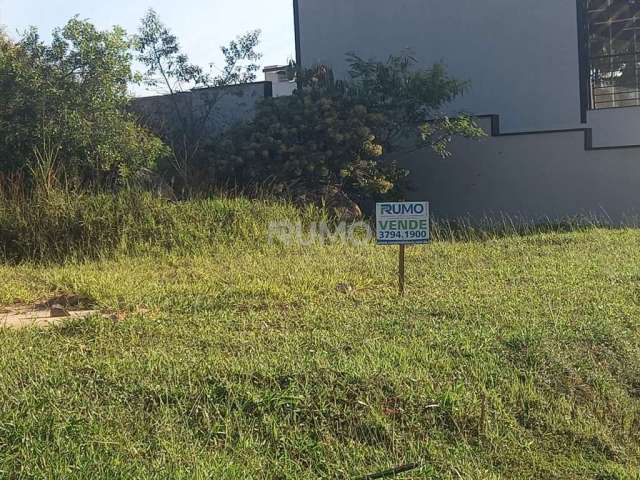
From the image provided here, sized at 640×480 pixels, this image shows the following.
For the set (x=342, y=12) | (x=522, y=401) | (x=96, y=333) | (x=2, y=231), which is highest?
(x=342, y=12)

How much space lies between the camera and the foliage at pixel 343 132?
11375 mm

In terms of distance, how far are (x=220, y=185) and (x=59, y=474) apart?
337 inches

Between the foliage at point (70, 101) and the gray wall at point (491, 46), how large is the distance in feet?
21.4

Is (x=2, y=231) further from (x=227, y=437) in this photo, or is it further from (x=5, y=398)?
(x=227, y=437)

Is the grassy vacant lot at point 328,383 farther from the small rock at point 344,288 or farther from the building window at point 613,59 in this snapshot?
the building window at point 613,59

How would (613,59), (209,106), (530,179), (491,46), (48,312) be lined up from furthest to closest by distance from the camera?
(613,59)
(491,46)
(209,106)
(530,179)
(48,312)

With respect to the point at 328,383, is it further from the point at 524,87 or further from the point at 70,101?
the point at 524,87

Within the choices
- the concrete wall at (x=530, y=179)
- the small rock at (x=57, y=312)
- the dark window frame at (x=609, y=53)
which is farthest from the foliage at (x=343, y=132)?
the small rock at (x=57, y=312)

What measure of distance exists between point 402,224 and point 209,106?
878cm

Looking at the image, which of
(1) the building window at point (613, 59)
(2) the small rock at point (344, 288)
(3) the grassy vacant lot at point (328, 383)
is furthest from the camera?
(1) the building window at point (613, 59)

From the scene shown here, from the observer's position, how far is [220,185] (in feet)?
37.2

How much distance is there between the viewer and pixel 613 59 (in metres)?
14.8

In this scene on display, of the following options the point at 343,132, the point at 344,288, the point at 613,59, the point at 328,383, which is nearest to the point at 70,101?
the point at 343,132

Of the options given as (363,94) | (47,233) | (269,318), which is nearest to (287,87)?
(363,94)
